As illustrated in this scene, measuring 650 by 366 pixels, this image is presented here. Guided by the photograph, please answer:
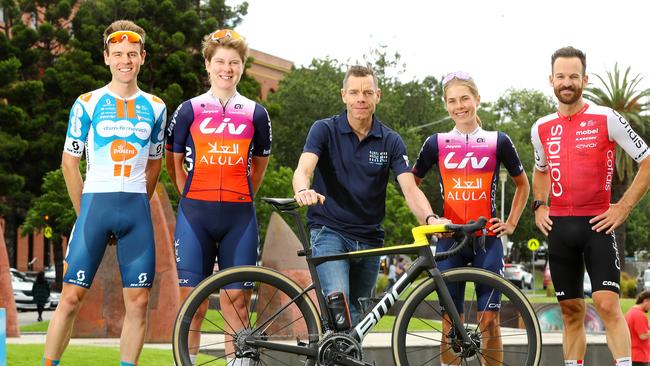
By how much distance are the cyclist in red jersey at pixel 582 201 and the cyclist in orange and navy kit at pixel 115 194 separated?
294cm

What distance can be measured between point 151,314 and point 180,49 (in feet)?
86.3

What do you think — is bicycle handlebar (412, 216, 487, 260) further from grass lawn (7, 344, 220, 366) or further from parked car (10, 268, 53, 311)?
parked car (10, 268, 53, 311)

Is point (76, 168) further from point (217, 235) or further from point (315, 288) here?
point (315, 288)

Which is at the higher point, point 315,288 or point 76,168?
point 76,168

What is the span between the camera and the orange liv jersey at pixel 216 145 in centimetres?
693

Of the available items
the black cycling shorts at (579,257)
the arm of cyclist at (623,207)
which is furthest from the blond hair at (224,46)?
the arm of cyclist at (623,207)

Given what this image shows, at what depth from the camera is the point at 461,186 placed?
299 inches

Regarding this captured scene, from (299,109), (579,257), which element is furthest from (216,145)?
(299,109)

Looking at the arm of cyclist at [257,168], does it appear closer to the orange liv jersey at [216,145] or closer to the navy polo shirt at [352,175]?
the orange liv jersey at [216,145]

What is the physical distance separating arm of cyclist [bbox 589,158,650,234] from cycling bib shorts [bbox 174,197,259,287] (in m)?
2.49

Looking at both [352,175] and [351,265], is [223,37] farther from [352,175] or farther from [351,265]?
[351,265]

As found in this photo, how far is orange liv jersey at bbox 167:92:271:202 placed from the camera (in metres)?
6.93

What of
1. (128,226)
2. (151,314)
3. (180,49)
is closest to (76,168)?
(128,226)

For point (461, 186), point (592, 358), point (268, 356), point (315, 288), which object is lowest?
point (592, 358)
